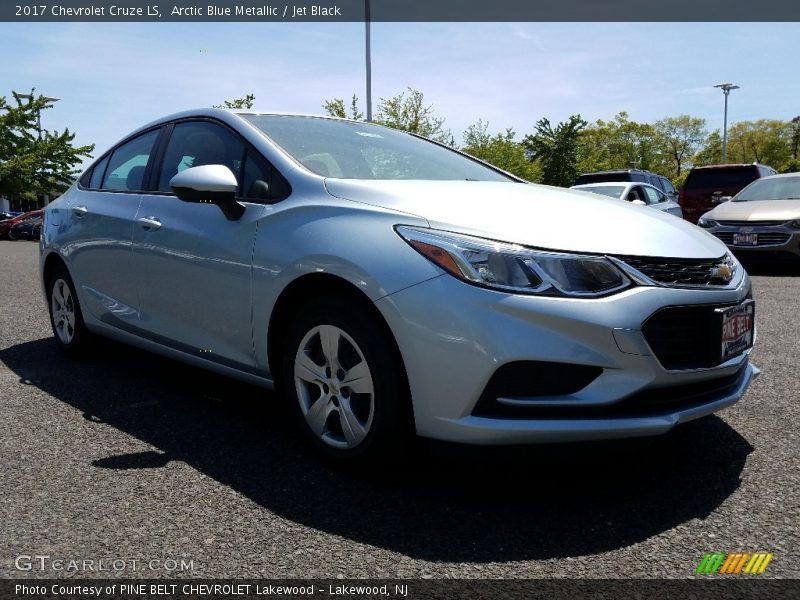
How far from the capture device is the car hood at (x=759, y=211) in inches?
409

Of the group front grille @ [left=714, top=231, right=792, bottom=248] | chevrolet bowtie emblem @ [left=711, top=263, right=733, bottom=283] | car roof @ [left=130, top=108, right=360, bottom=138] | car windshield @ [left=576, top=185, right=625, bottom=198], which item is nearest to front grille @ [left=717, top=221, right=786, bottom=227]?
front grille @ [left=714, top=231, right=792, bottom=248]

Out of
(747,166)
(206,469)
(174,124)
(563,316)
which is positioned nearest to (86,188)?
(174,124)

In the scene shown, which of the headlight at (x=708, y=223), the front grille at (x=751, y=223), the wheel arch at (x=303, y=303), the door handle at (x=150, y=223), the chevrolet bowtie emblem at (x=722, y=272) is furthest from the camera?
the headlight at (x=708, y=223)

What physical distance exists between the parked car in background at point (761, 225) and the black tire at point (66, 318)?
8.61m

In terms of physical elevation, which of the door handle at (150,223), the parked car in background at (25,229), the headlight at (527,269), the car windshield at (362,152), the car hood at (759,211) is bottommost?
the parked car in background at (25,229)

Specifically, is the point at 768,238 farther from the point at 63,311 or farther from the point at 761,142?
the point at 761,142

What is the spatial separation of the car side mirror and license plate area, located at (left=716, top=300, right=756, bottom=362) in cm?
205

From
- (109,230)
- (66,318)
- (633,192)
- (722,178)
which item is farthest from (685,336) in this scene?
(722,178)

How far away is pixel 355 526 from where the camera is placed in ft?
8.56

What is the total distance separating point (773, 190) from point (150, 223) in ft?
34.8

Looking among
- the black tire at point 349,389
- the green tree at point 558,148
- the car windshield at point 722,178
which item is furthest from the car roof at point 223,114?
the green tree at point 558,148

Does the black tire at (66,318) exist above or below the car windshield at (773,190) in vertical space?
below

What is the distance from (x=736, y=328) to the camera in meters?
2.95
